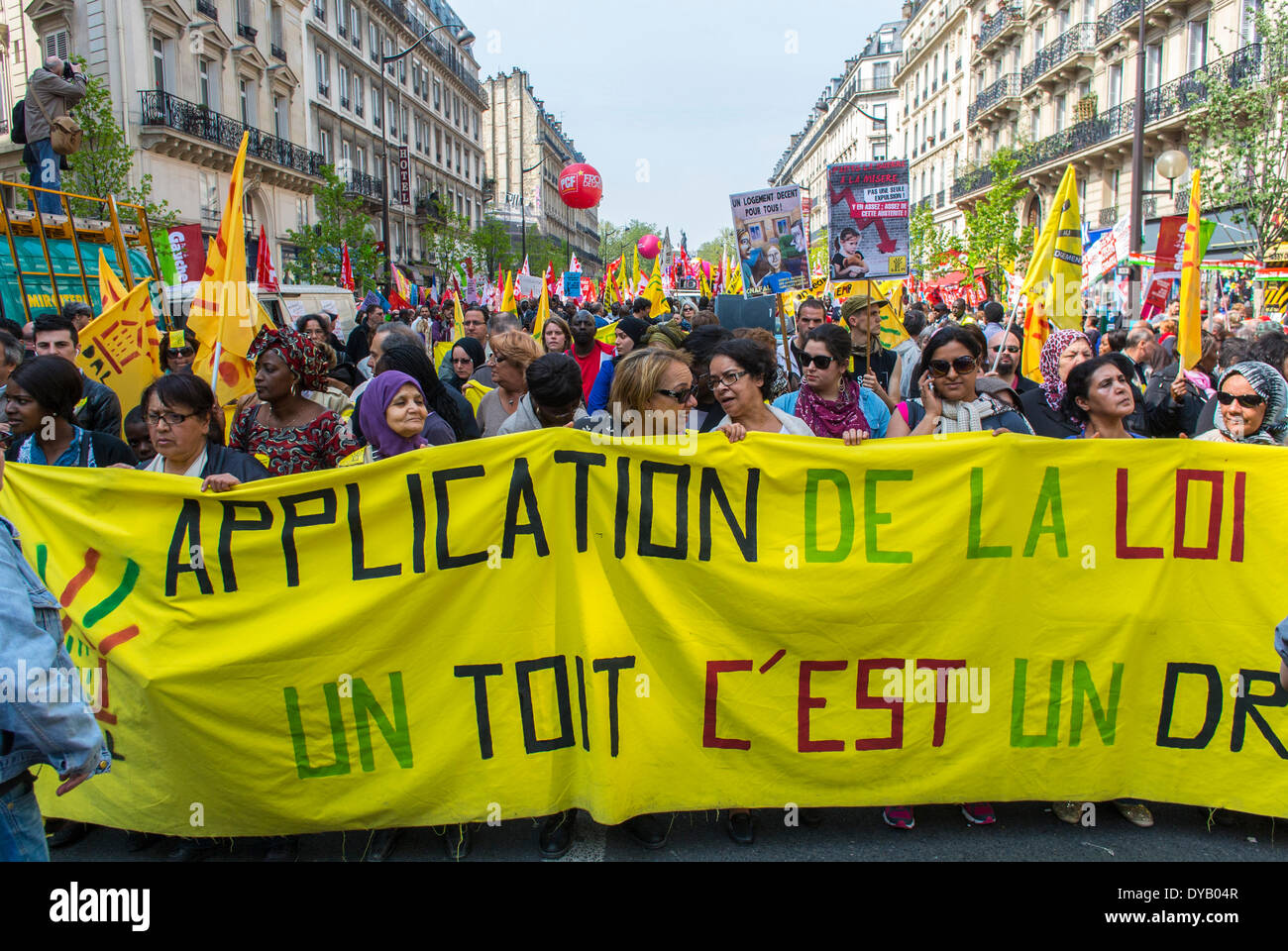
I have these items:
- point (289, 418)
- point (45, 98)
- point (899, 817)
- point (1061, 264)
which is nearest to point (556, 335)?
point (1061, 264)

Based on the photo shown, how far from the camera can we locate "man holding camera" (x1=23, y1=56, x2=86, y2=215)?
35.8 ft

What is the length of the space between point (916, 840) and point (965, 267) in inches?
1179

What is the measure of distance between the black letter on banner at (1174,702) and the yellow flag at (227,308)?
478 cm

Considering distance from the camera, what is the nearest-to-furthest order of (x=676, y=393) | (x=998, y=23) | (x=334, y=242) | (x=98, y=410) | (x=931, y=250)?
(x=676, y=393), (x=98, y=410), (x=334, y=242), (x=931, y=250), (x=998, y=23)

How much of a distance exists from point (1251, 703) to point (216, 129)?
33.1 metres

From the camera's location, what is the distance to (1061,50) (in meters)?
40.3

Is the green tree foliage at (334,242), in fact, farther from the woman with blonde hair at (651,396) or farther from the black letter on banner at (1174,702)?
the black letter on banner at (1174,702)

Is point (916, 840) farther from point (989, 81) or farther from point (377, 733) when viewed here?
point (989, 81)

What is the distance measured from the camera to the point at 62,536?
3.64 m

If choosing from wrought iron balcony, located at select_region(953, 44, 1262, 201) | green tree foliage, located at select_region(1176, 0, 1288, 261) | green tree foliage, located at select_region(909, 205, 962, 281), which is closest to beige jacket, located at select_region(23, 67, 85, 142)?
green tree foliage, located at select_region(1176, 0, 1288, 261)

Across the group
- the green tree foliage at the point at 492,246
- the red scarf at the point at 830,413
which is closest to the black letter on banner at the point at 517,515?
the red scarf at the point at 830,413

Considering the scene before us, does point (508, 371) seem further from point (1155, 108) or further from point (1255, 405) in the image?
point (1155, 108)

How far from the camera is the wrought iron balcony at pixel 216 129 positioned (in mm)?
26953

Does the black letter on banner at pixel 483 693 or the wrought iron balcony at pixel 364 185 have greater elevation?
the wrought iron balcony at pixel 364 185
